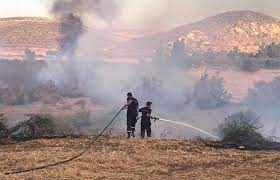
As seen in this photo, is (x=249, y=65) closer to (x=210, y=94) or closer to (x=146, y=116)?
(x=210, y=94)

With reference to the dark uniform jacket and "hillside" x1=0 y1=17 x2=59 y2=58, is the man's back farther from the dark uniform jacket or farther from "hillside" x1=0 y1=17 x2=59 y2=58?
"hillside" x1=0 y1=17 x2=59 y2=58

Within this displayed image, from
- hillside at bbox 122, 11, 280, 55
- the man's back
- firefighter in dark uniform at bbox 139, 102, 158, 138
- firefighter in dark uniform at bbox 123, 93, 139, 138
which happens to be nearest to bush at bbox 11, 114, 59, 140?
firefighter in dark uniform at bbox 123, 93, 139, 138

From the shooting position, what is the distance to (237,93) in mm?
39906

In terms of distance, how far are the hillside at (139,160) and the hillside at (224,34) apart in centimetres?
4429

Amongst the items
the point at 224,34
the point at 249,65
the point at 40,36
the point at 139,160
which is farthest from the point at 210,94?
the point at 40,36

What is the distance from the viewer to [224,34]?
218 feet

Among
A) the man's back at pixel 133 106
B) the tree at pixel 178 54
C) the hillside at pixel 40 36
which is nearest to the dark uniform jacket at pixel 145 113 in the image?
the man's back at pixel 133 106

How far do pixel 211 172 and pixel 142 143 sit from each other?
11.4ft

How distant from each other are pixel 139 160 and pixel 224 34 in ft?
183

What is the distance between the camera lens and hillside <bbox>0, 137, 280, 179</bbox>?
1112cm

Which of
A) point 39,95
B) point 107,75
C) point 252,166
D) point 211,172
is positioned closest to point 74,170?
point 211,172

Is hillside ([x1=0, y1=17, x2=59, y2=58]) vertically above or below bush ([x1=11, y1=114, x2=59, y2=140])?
above

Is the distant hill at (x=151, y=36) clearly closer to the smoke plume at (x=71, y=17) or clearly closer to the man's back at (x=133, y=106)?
the smoke plume at (x=71, y=17)

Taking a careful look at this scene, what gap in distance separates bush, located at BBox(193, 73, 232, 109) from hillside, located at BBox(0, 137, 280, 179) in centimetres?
2077
